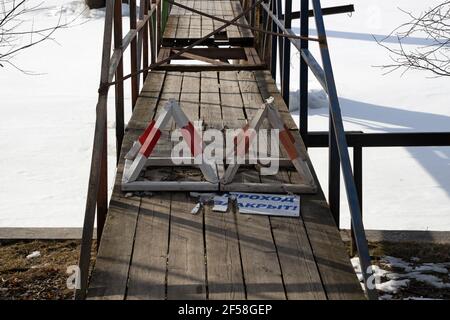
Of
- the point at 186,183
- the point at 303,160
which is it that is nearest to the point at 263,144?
the point at 303,160

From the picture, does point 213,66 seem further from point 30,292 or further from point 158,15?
point 30,292

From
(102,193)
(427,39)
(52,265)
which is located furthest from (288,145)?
(427,39)

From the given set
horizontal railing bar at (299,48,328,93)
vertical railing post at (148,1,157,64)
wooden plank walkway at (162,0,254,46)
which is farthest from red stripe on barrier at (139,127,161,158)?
wooden plank walkway at (162,0,254,46)

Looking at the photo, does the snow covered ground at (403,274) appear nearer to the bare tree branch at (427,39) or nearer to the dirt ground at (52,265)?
the dirt ground at (52,265)

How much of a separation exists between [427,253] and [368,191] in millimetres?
4113

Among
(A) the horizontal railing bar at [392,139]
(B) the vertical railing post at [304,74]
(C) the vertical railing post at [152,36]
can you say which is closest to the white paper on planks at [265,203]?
(B) the vertical railing post at [304,74]

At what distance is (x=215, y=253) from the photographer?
4.11m

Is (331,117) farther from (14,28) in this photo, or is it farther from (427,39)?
(14,28)

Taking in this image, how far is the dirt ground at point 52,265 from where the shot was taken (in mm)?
6410

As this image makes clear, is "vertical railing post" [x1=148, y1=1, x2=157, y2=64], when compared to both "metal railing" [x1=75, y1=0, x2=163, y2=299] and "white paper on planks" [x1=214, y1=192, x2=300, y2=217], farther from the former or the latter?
"white paper on planks" [x1=214, y1=192, x2=300, y2=217]

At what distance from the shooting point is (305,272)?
3.93 m

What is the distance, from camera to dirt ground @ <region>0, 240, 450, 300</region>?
6.41 meters

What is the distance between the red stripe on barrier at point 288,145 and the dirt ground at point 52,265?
1964 millimetres

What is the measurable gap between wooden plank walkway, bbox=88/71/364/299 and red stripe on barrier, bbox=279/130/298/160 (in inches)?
6.9
